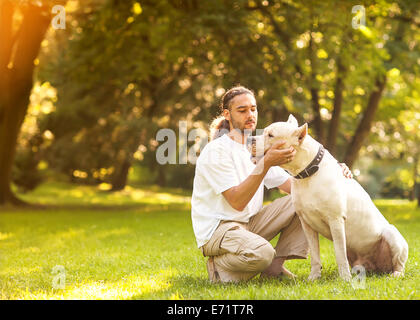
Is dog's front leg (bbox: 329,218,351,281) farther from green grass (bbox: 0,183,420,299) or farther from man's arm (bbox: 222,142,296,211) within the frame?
man's arm (bbox: 222,142,296,211)

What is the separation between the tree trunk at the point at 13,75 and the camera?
52.2ft

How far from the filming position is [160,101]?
20688 mm

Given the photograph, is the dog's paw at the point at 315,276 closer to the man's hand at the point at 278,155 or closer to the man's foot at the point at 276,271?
the man's foot at the point at 276,271

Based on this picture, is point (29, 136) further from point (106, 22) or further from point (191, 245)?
point (191, 245)

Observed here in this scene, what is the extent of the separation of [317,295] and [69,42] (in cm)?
1631

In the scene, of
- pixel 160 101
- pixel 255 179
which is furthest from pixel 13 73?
pixel 255 179

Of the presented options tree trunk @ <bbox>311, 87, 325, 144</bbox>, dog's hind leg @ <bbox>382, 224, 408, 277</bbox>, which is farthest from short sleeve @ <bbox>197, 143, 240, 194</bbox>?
tree trunk @ <bbox>311, 87, 325, 144</bbox>

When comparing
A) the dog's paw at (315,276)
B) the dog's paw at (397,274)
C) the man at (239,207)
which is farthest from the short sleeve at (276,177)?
the dog's paw at (397,274)

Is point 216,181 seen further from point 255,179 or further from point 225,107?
point 225,107

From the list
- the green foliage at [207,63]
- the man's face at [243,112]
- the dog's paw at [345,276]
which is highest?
the green foliage at [207,63]

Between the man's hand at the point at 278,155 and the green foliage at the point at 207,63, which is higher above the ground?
the green foliage at the point at 207,63

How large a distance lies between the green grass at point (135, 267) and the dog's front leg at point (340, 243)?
118mm
